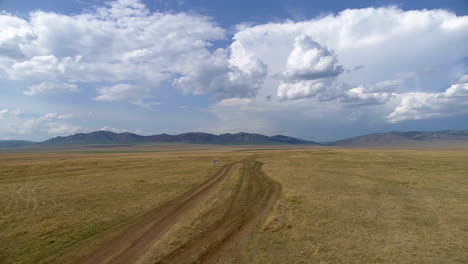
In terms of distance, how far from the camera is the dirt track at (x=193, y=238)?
13.7 meters

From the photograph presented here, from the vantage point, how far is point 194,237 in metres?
16.0

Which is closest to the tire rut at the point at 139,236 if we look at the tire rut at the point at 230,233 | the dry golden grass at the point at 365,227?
the tire rut at the point at 230,233

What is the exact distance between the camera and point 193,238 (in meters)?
15.9

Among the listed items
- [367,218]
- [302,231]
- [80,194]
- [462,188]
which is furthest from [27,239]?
[462,188]

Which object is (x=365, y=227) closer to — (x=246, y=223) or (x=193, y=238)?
(x=246, y=223)

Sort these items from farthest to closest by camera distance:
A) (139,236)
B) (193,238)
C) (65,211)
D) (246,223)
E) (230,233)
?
(65,211) → (246,223) → (230,233) → (139,236) → (193,238)

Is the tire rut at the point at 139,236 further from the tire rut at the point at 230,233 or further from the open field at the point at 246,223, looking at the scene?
the tire rut at the point at 230,233

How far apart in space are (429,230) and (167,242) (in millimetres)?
17366

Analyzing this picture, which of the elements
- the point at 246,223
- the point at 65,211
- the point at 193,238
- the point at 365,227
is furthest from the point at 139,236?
the point at 365,227

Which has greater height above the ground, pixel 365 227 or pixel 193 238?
pixel 193 238

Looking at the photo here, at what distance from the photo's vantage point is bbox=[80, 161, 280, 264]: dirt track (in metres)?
13.7

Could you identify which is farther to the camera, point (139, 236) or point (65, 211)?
point (65, 211)

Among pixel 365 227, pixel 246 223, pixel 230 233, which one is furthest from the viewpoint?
pixel 246 223

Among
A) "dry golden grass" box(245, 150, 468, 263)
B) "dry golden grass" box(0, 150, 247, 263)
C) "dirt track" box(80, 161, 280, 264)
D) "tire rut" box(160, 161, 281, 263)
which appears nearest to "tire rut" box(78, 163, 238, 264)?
"dirt track" box(80, 161, 280, 264)
